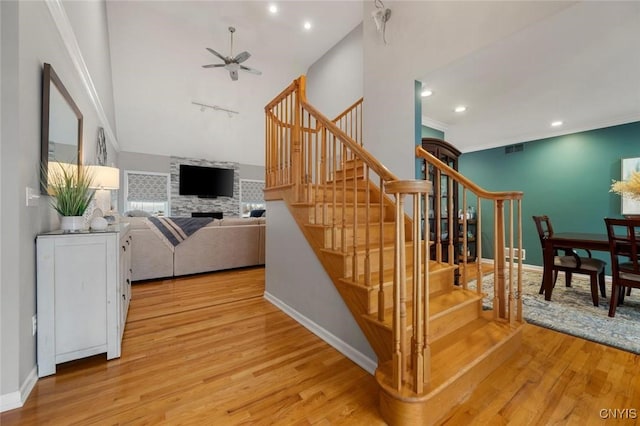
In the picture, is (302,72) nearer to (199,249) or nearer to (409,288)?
(199,249)

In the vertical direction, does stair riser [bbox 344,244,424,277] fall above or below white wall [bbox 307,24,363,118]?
below

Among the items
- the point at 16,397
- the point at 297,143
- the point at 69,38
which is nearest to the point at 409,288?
the point at 297,143

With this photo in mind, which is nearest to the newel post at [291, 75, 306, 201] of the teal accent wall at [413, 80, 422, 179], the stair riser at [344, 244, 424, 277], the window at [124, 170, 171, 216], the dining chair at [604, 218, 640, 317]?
the stair riser at [344, 244, 424, 277]

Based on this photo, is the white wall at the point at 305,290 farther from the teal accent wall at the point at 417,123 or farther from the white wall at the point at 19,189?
the white wall at the point at 19,189

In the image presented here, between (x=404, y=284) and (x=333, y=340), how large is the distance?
1016 millimetres

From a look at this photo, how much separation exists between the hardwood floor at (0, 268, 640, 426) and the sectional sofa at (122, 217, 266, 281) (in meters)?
1.56

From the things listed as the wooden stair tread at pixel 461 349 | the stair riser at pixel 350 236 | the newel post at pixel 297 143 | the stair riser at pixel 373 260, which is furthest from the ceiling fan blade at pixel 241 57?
the wooden stair tread at pixel 461 349

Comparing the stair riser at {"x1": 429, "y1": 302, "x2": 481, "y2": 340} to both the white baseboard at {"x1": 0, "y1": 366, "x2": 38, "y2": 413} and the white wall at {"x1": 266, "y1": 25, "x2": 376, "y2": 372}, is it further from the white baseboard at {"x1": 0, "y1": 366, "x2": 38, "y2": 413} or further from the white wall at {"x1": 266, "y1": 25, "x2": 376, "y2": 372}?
the white baseboard at {"x1": 0, "y1": 366, "x2": 38, "y2": 413}

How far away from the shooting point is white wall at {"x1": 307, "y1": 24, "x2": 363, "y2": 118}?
4836 millimetres

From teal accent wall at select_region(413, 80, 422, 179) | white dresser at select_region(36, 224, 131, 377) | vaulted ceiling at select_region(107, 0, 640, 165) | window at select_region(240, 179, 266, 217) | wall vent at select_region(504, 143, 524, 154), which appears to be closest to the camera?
white dresser at select_region(36, 224, 131, 377)

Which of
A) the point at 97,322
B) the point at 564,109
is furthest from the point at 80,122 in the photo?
the point at 564,109

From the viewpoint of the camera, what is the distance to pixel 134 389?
1515 millimetres

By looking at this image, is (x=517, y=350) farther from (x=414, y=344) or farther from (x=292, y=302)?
(x=292, y=302)

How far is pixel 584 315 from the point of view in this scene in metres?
2.57
